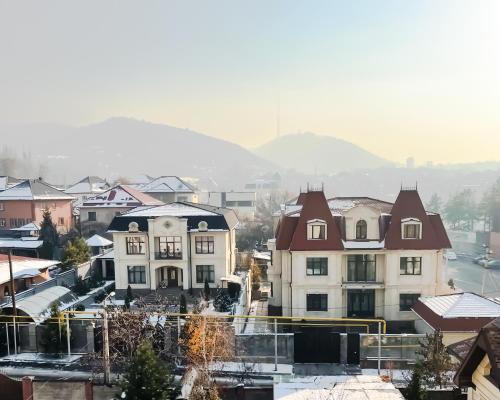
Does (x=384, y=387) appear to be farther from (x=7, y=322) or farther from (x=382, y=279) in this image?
(x=7, y=322)

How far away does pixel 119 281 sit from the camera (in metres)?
29.4

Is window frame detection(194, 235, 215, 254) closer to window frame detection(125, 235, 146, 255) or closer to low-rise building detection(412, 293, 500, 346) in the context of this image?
window frame detection(125, 235, 146, 255)

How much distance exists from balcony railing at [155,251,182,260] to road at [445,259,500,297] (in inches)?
965

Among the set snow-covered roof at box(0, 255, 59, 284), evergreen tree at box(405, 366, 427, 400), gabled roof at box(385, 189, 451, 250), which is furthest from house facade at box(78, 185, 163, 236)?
evergreen tree at box(405, 366, 427, 400)

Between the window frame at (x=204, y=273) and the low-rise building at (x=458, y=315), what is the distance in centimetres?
1396

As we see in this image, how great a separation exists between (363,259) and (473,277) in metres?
28.0

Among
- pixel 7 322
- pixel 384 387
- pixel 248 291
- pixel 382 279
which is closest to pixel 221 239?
pixel 248 291

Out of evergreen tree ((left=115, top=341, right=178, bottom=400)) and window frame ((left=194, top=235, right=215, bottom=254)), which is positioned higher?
Answer: window frame ((left=194, top=235, right=215, bottom=254))

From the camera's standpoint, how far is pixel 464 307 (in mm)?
20172

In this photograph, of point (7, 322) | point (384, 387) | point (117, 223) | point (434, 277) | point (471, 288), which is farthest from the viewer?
point (471, 288)

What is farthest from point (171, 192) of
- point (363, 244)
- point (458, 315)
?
point (458, 315)

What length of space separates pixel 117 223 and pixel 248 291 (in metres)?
10.5

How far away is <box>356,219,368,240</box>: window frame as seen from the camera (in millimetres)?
24469

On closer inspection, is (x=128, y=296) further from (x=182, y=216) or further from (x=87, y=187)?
(x=87, y=187)
